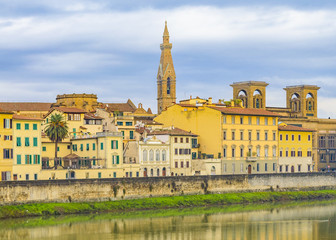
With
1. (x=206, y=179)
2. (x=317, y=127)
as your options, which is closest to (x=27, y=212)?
(x=206, y=179)

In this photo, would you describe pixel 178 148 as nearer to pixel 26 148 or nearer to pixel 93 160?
pixel 93 160

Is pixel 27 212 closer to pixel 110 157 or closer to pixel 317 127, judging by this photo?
pixel 110 157

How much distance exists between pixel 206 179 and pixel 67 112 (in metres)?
21.0

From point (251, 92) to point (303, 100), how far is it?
34.5 feet

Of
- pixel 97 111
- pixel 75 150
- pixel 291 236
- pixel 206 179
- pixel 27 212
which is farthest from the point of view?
pixel 97 111

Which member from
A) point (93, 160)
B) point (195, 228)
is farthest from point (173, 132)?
point (195, 228)

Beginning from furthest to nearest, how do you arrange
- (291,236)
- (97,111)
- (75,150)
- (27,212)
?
(97,111), (75,150), (27,212), (291,236)

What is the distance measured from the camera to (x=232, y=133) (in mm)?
100125

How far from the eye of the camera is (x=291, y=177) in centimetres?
9425

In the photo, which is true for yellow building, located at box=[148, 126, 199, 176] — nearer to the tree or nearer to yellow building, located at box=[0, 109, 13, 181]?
the tree

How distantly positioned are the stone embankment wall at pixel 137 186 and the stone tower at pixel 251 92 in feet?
133

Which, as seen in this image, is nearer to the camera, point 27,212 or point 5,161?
point 27,212

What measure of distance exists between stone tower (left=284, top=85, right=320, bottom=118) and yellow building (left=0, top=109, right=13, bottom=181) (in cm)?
7175

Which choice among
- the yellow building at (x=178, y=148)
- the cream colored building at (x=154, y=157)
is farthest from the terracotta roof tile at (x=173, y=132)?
the cream colored building at (x=154, y=157)
